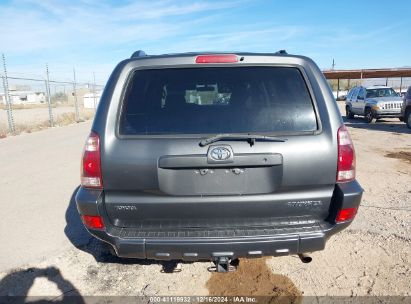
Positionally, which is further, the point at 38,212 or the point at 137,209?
the point at 38,212

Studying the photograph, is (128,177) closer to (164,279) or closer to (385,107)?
(164,279)

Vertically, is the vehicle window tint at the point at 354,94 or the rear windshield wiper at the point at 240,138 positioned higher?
the rear windshield wiper at the point at 240,138

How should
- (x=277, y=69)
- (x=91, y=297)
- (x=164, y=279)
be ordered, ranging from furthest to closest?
(x=164, y=279), (x=91, y=297), (x=277, y=69)

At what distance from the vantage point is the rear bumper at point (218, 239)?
8.08ft

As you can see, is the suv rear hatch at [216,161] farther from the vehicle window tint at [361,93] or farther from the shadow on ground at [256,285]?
the vehicle window tint at [361,93]

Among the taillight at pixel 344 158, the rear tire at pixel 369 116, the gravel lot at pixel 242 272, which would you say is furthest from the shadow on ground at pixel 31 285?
the rear tire at pixel 369 116

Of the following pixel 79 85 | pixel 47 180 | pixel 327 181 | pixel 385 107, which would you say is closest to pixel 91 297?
pixel 327 181

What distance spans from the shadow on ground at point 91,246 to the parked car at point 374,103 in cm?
→ 1505

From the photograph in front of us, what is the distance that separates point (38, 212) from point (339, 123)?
14.3 feet

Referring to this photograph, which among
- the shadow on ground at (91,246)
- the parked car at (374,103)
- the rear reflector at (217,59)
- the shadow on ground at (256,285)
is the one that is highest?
the rear reflector at (217,59)

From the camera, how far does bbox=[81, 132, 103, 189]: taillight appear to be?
256 cm

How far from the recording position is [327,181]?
2.59 m

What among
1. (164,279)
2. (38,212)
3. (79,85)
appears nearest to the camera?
(164,279)

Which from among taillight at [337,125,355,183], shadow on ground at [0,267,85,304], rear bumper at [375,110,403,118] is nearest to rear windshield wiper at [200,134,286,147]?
taillight at [337,125,355,183]
